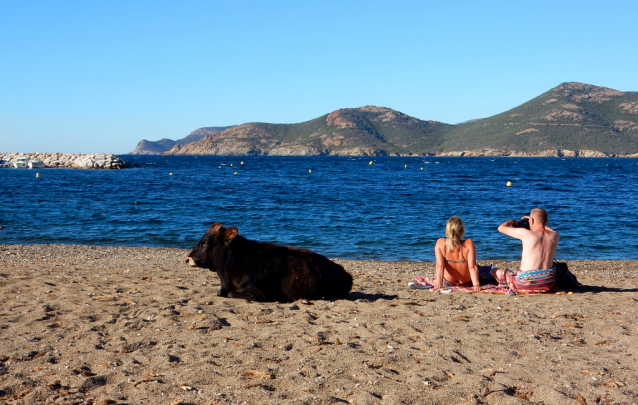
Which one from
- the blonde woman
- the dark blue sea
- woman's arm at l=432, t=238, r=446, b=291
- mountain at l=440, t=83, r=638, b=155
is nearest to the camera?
the blonde woman

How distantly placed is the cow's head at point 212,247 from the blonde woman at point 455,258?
3.48 metres

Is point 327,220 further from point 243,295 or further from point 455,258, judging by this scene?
point 243,295

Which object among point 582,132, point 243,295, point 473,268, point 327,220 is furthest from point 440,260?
point 582,132

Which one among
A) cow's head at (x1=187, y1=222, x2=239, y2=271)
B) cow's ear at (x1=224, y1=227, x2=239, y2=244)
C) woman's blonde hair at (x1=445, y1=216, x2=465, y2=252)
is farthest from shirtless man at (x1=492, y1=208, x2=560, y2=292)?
cow's head at (x1=187, y1=222, x2=239, y2=271)

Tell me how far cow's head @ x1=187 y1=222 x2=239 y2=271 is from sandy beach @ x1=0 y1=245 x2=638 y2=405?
0.57 m

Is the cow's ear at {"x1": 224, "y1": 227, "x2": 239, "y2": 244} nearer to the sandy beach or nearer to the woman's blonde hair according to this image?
the sandy beach

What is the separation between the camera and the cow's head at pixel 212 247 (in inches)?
321

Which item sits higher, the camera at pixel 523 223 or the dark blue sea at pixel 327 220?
the camera at pixel 523 223

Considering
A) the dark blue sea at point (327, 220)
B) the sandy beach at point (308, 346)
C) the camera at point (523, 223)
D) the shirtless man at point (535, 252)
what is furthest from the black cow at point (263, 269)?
the dark blue sea at point (327, 220)

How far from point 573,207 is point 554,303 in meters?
24.3

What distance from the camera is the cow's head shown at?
816cm

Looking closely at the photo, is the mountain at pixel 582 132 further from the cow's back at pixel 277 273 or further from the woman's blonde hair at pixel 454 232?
the cow's back at pixel 277 273

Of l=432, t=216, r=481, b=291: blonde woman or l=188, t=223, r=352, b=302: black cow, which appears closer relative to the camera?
l=188, t=223, r=352, b=302: black cow

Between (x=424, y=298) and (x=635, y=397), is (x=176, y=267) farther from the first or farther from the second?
(x=635, y=397)
